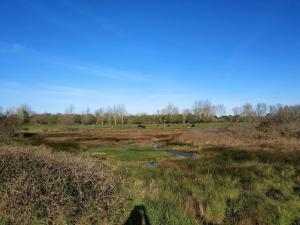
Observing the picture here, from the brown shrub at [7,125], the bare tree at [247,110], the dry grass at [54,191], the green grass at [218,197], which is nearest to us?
the dry grass at [54,191]

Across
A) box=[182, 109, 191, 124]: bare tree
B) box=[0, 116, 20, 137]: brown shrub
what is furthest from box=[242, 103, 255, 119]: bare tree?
box=[0, 116, 20, 137]: brown shrub

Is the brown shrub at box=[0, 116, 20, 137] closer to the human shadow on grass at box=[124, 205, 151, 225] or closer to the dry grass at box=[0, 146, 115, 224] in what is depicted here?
the dry grass at box=[0, 146, 115, 224]

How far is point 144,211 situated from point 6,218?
4111 millimetres

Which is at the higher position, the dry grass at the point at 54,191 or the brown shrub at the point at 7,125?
the brown shrub at the point at 7,125

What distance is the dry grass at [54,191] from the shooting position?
7.04 meters

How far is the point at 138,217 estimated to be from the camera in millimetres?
8641

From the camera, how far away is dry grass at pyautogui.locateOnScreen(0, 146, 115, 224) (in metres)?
7.04

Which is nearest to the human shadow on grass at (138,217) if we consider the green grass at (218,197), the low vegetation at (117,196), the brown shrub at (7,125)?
the low vegetation at (117,196)

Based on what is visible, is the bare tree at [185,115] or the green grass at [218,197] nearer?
the green grass at [218,197]

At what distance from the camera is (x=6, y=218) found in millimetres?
6988

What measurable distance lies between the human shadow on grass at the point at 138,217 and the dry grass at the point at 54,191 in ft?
2.81

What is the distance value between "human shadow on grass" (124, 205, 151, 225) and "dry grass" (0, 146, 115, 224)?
857mm

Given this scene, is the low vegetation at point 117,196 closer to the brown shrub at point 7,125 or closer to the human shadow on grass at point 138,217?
the human shadow on grass at point 138,217

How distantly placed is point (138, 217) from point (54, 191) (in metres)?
2.87
